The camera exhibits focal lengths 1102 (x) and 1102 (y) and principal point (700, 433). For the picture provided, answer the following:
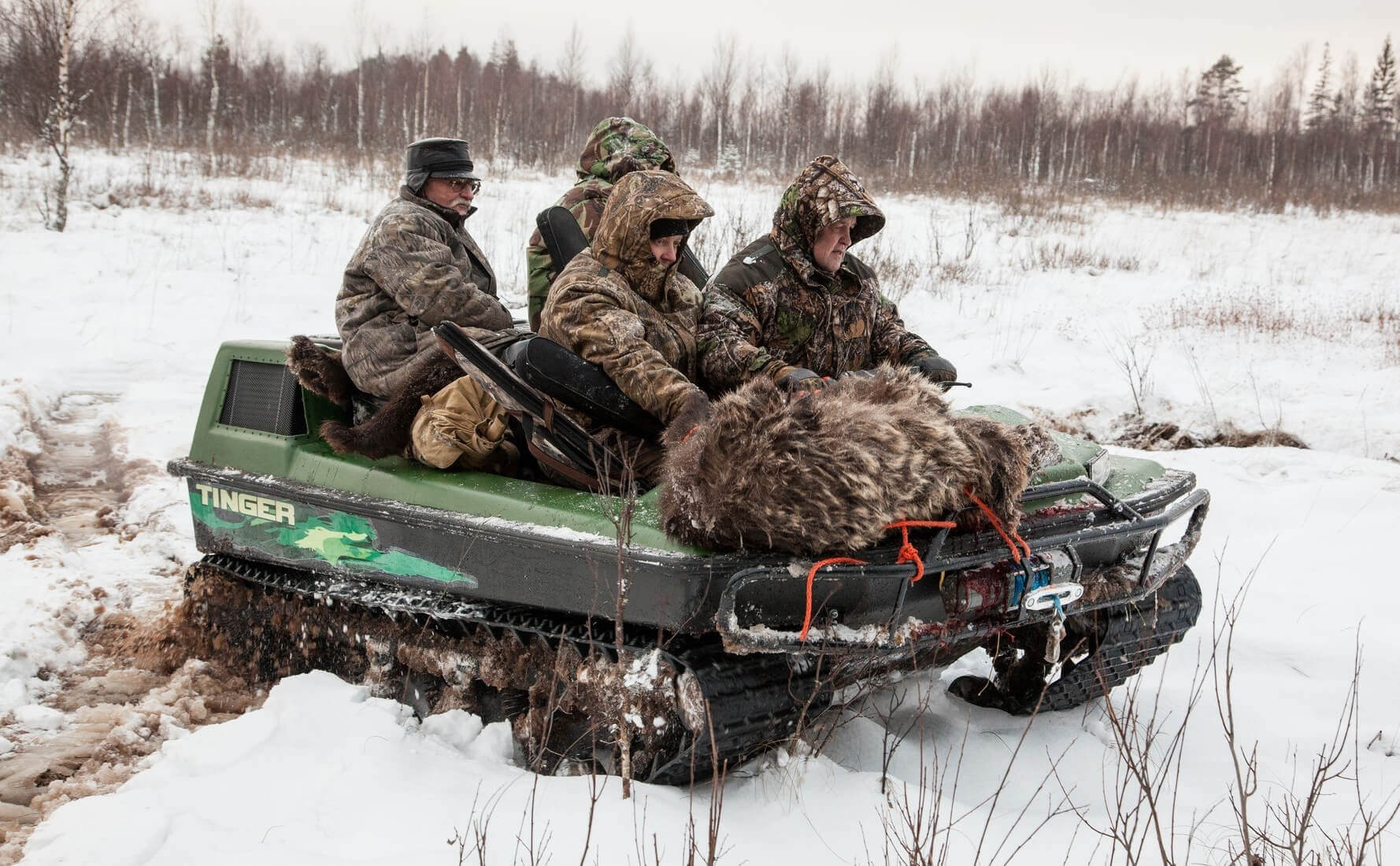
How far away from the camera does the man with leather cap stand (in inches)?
158

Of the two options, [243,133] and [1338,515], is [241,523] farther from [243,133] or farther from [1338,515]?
[243,133]

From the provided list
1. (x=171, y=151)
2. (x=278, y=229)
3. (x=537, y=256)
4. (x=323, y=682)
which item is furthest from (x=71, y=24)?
(x=323, y=682)

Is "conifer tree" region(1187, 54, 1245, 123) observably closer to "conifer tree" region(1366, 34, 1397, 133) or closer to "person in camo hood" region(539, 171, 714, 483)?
"conifer tree" region(1366, 34, 1397, 133)

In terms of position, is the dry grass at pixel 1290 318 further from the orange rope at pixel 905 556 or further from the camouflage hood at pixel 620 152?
the orange rope at pixel 905 556

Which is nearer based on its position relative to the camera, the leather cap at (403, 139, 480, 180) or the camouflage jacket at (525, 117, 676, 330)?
the leather cap at (403, 139, 480, 180)

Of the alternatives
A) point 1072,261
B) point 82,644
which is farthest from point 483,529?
point 1072,261

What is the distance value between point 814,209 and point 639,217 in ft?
2.61

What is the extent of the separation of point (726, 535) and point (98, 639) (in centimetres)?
280

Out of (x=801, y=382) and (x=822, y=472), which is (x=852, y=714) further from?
(x=822, y=472)

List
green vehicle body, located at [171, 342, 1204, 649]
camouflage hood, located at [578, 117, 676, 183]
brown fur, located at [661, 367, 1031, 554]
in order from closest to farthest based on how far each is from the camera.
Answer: brown fur, located at [661, 367, 1031, 554], green vehicle body, located at [171, 342, 1204, 649], camouflage hood, located at [578, 117, 676, 183]

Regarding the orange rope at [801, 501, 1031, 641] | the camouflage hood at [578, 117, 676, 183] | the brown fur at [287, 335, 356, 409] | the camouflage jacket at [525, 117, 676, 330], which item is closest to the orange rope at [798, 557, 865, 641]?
the orange rope at [801, 501, 1031, 641]

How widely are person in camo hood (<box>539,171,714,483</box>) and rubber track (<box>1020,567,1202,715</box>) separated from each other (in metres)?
1.61

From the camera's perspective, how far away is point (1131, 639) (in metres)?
3.74

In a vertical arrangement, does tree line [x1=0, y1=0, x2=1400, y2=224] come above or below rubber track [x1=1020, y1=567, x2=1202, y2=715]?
above
